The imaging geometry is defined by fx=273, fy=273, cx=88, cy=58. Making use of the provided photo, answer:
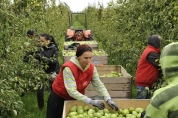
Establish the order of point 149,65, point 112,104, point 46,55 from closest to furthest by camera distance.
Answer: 1. point 112,104
2. point 149,65
3. point 46,55

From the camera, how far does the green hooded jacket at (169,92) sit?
4.79 ft

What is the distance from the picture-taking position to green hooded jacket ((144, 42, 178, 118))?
1460mm

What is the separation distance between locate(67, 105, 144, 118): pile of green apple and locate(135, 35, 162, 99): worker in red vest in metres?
1.08

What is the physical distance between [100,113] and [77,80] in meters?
0.50

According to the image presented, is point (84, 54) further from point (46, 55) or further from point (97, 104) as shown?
point (46, 55)

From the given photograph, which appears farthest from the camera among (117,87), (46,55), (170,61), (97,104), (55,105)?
(46,55)

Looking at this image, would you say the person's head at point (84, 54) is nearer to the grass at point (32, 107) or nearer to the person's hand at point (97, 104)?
the person's hand at point (97, 104)

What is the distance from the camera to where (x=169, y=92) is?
149 cm

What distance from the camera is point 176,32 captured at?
3.36m

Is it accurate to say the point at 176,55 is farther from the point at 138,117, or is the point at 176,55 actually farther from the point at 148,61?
the point at 148,61

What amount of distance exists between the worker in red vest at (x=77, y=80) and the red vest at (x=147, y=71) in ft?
3.83

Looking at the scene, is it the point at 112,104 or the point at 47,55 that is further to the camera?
the point at 47,55

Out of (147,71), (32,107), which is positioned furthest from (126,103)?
(32,107)

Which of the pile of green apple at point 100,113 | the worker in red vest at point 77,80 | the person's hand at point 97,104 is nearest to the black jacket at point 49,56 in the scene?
the worker in red vest at point 77,80
